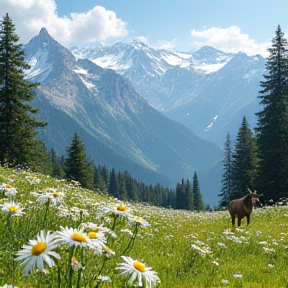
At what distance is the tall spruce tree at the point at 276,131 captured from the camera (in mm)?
32562

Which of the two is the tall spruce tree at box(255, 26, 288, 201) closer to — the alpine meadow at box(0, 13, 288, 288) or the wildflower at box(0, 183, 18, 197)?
the alpine meadow at box(0, 13, 288, 288)

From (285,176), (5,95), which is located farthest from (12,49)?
(285,176)

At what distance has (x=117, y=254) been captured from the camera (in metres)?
5.21

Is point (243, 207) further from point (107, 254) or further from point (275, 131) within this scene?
point (275, 131)

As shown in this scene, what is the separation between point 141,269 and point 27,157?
3071 cm

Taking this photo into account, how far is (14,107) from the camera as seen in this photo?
1202 inches

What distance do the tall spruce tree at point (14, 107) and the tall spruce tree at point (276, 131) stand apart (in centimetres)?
2290

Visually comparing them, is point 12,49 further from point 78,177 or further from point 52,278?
point 52,278

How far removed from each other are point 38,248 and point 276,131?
34.3 meters

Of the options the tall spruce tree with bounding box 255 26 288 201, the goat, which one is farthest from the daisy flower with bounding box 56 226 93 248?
the tall spruce tree with bounding box 255 26 288 201

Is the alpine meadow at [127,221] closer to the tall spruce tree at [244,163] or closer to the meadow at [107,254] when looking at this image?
the meadow at [107,254]

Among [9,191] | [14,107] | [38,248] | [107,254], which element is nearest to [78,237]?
[38,248]

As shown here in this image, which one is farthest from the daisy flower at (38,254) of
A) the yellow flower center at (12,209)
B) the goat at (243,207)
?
the goat at (243,207)

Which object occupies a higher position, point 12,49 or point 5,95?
point 12,49
